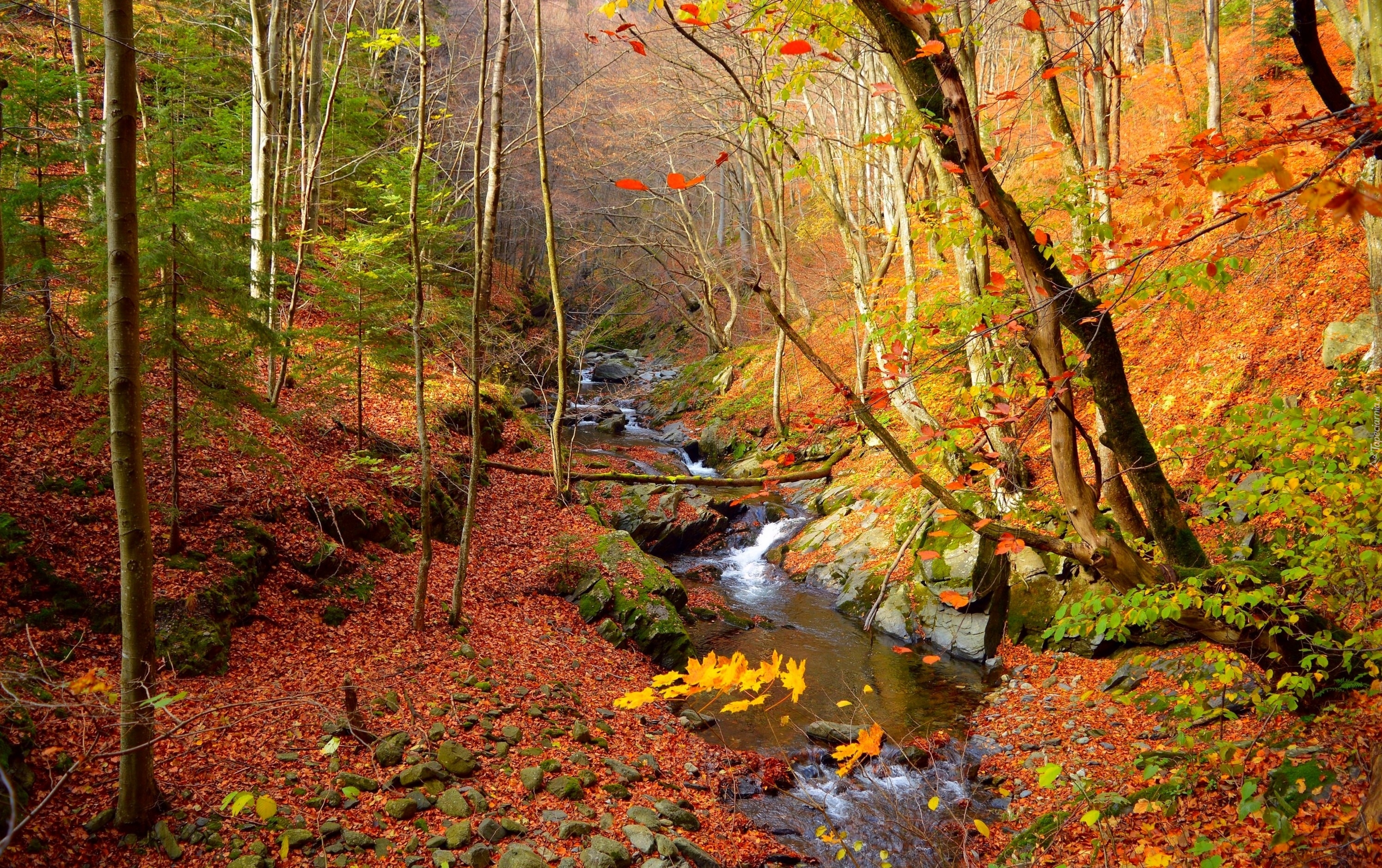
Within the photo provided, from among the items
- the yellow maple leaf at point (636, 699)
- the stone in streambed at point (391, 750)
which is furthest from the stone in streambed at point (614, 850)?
the stone in streambed at point (391, 750)

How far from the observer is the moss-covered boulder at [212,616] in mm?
5770

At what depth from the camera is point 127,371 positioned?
3.76 m

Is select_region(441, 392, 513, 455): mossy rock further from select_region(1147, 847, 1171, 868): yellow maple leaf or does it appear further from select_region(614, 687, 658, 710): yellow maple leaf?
select_region(1147, 847, 1171, 868): yellow maple leaf

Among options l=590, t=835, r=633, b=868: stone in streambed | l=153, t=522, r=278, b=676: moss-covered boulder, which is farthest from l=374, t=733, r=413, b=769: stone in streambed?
l=590, t=835, r=633, b=868: stone in streambed

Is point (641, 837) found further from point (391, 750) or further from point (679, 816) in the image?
point (391, 750)

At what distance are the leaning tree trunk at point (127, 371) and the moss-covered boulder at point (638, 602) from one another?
5.91m

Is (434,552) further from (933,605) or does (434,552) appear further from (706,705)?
(933,605)

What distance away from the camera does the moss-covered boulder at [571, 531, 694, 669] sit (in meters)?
9.26

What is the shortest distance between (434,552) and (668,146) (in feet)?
50.4

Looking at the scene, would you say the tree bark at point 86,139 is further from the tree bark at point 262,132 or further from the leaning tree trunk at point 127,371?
the leaning tree trunk at point 127,371

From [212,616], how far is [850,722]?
6.52 m

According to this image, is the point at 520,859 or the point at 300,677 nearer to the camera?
the point at 520,859

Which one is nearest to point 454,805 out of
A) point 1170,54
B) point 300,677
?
point 300,677

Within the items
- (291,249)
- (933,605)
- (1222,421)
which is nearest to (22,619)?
(291,249)
